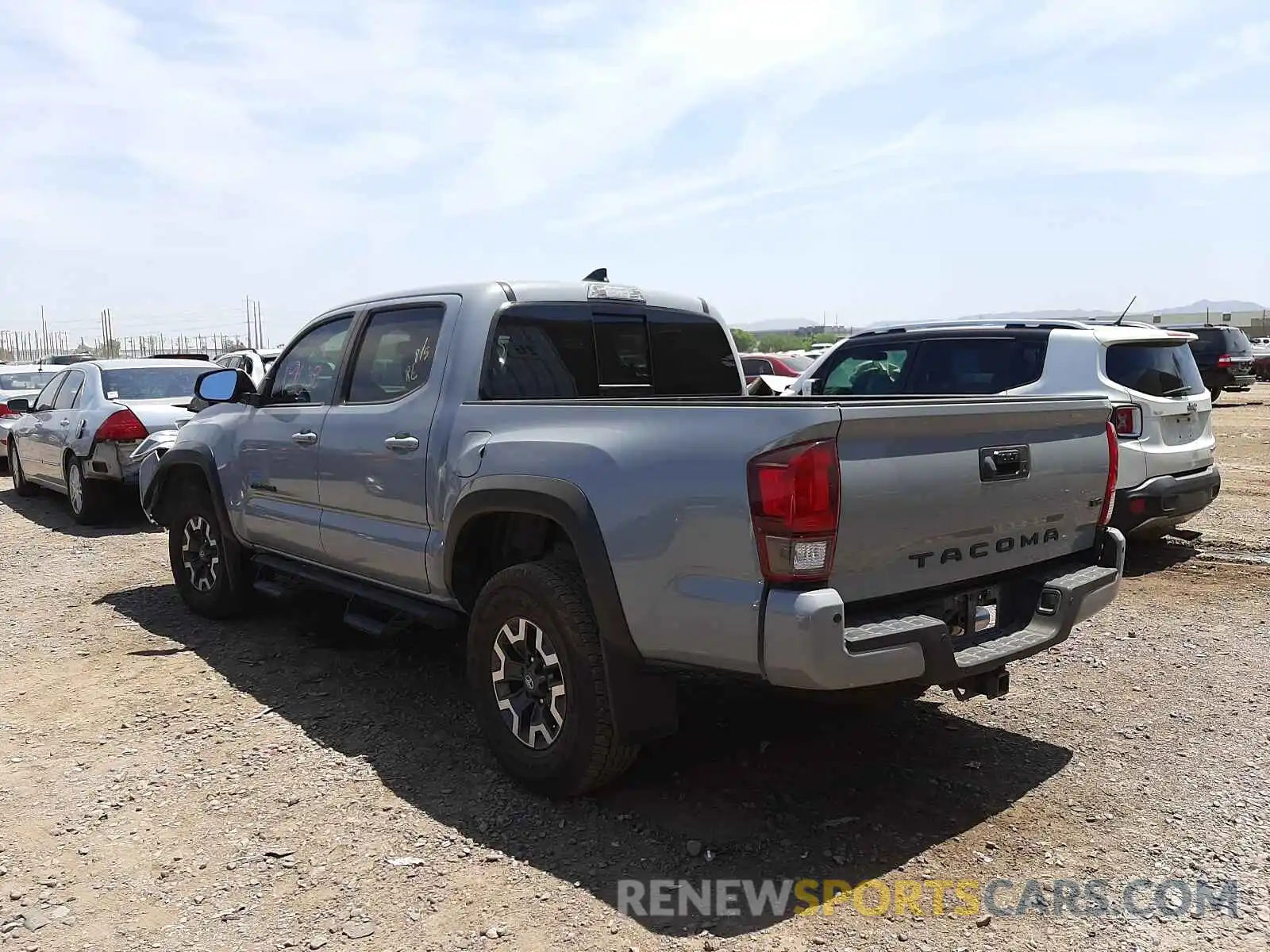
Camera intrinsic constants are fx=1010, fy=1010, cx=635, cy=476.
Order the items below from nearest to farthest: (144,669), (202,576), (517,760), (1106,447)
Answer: (517,760) < (1106,447) < (144,669) < (202,576)

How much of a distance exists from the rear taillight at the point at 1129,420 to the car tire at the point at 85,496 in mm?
8848

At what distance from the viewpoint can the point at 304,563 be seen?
5.49 metres

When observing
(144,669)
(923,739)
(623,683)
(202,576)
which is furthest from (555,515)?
(202,576)

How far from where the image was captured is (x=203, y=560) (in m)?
6.40

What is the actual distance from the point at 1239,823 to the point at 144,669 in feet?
16.9

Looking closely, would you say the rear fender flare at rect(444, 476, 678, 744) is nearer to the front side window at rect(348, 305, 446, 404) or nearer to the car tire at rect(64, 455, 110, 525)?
the front side window at rect(348, 305, 446, 404)

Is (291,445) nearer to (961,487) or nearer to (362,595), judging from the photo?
(362,595)

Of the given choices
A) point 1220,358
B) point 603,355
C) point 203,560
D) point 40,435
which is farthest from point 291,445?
point 1220,358

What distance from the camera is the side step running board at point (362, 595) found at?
4.41 metres

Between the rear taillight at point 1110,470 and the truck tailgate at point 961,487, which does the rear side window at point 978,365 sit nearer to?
the rear taillight at point 1110,470

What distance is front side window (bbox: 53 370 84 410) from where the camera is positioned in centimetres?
1038

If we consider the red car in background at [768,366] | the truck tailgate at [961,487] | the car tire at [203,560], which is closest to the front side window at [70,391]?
the car tire at [203,560]

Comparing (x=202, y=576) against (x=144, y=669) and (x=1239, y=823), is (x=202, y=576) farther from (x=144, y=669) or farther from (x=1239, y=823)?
(x=1239, y=823)

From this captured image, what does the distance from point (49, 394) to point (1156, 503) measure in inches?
430
